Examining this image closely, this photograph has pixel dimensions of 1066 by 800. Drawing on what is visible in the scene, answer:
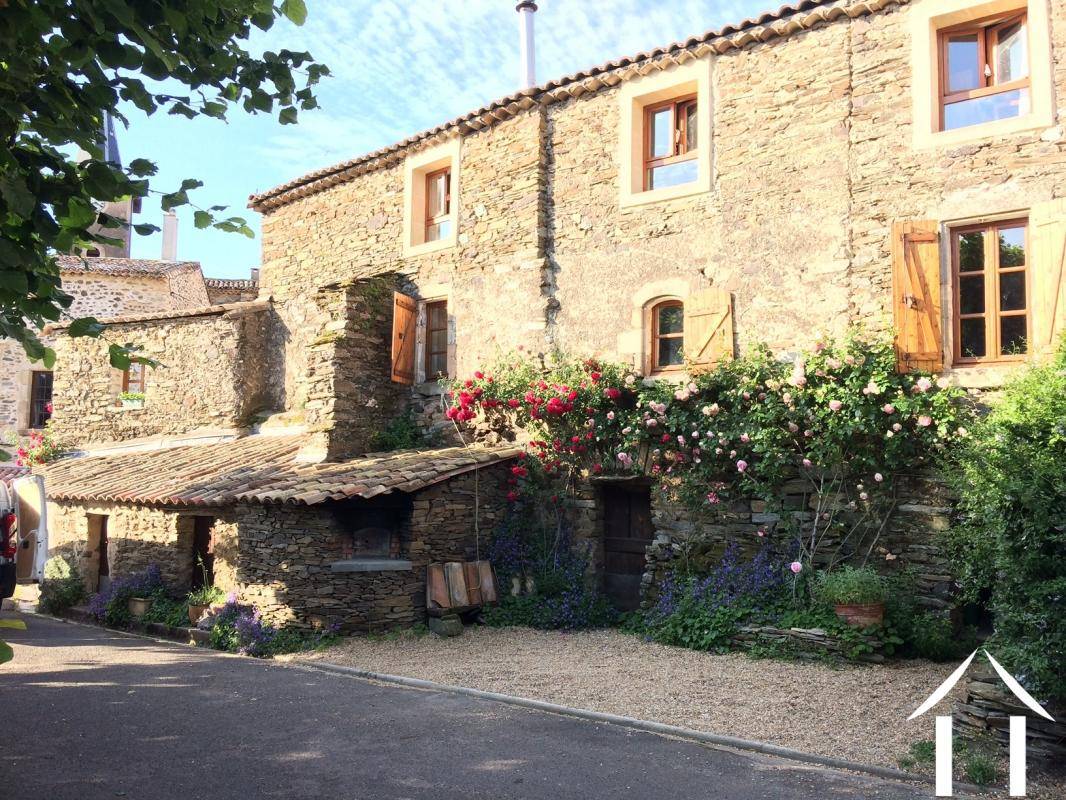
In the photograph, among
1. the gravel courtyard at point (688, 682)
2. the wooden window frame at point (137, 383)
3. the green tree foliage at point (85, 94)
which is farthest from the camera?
the wooden window frame at point (137, 383)

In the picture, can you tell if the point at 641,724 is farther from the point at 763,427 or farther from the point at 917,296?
the point at 917,296

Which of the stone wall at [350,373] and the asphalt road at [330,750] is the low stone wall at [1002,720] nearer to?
the asphalt road at [330,750]

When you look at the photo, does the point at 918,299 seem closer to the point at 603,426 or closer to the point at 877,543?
the point at 877,543

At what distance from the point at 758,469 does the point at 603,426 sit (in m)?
2.08

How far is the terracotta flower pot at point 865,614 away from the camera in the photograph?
788 cm

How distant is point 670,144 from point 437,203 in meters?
4.07

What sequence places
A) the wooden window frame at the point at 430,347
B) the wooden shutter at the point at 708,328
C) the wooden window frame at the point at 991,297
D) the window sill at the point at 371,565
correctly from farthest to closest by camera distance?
the wooden window frame at the point at 430,347
the wooden shutter at the point at 708,328
the window sill at the point at 371,565
the wooden window frame at the point at 991,297

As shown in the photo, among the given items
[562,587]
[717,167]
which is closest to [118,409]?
[562,587]

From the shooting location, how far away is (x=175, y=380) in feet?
49.2

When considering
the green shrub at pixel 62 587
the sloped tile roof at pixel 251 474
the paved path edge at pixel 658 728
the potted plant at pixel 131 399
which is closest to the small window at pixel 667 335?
the sloped tile roof at pixel 251 474

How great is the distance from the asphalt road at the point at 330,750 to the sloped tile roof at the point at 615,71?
801 centimetres

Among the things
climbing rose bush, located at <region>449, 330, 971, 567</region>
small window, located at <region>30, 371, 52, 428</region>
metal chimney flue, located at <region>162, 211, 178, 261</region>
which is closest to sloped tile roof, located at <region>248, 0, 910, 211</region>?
climbing rose bush, located at <region>449, 330, 971, 567</region>

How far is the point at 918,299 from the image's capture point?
8562mm

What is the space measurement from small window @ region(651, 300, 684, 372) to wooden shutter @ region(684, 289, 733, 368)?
0.34 meters
